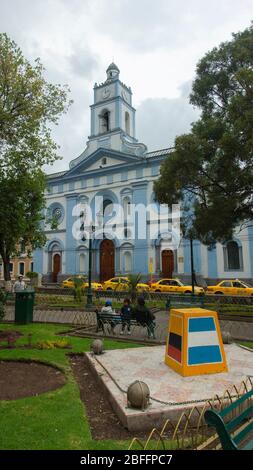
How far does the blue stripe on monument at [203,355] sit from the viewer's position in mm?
6188

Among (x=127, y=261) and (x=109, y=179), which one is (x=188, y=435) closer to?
(x=127, y=261)

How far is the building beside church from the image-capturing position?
29375 mm

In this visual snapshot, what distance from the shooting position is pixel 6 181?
11.9 m

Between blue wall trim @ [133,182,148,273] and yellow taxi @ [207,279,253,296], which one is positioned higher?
blue wall trim @ [133,182,148,273]

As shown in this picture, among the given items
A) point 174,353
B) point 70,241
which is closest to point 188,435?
point 174,353

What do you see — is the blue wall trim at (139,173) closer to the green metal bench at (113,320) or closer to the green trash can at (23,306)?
the green trash can at (23,306)

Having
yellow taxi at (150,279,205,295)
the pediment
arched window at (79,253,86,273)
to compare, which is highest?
the pediment

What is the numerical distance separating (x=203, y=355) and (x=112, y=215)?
28.1 meters

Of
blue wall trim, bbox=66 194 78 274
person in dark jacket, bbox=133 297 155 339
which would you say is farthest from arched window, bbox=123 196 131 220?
person in dark jacket, bbox=133 297 155 339

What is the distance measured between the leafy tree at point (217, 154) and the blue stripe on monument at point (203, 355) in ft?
23.7

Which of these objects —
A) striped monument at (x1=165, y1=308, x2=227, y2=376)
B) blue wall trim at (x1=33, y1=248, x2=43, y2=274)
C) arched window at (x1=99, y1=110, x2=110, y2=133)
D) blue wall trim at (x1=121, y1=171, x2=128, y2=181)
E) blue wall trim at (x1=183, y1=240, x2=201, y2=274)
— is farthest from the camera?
blue wall trim at (x1=33, y1=248, x2=43, y2=274)

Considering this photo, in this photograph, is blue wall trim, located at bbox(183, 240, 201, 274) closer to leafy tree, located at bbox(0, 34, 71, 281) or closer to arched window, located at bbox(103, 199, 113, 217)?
arched window, located at bbox(103, 199, 113, 217)

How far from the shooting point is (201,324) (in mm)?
6395

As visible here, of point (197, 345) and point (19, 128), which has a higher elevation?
point (19, 128)
